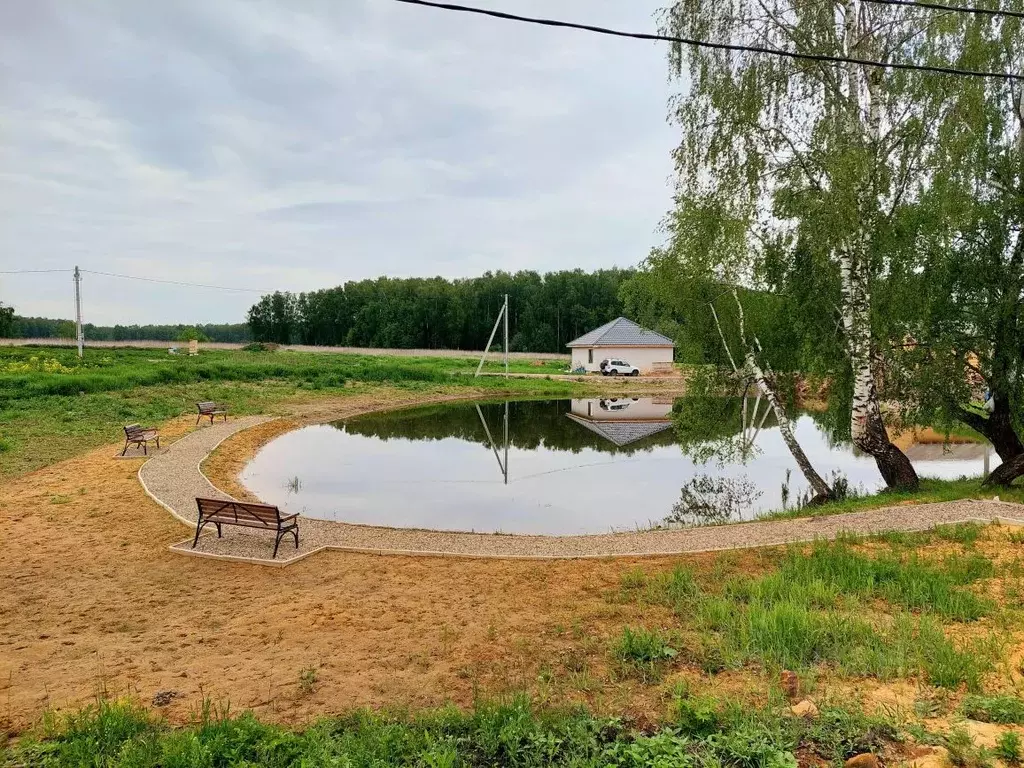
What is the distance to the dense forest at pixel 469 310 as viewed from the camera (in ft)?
284

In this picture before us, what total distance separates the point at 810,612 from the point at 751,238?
393 inches

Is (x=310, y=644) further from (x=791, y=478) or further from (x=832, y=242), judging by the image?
(x=791, y=478)

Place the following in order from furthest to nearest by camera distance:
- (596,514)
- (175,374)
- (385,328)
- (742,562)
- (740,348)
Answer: (385,328)
(175,374)
(740,348)
(596,514)
(742,562)

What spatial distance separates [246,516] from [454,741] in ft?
21.3

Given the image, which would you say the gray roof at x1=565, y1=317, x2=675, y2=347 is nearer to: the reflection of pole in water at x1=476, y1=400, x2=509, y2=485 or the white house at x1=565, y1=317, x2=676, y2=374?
the white house at x1=565, y1=317, x2=676, y2=374

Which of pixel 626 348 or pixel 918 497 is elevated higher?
pixel 626 348

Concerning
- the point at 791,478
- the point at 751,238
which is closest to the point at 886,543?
the point at 751,238

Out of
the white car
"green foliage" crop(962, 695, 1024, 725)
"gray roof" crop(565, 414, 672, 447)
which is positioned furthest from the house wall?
"green foliage" crop(962, 695, 1024, 725)

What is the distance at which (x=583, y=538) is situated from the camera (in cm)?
1091

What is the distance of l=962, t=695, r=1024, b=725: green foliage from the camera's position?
430cm

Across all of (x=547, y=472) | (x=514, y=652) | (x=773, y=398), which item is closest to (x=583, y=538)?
(x=514, y=652)

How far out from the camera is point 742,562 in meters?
8.50

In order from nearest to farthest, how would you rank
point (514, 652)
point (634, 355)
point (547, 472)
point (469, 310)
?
point (514, 652)
point (547, 472)
point (634, 355)
point (469, 310)

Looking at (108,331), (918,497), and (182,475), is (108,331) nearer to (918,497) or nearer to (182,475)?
(182,475)
